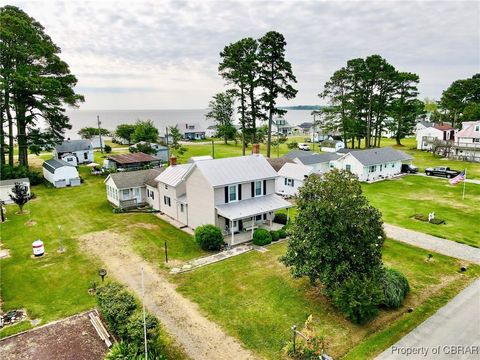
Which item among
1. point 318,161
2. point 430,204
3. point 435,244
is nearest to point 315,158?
point 318,161

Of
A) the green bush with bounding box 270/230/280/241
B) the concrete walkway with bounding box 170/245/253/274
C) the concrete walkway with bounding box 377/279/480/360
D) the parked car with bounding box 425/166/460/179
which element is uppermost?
the parked car with bounding box 425/166/460/179

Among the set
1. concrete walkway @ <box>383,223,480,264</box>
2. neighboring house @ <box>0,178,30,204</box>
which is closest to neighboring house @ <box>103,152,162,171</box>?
neighboring house @ <box>0,178,30,204</box>

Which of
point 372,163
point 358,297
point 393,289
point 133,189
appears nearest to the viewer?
point 358,297

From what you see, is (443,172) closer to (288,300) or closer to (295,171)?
(295,171)

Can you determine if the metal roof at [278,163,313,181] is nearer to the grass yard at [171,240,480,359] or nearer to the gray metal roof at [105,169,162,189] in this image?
the gray metal roof at [105,169,162,189]

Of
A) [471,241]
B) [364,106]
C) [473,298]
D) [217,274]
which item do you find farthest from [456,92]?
[217,274]
